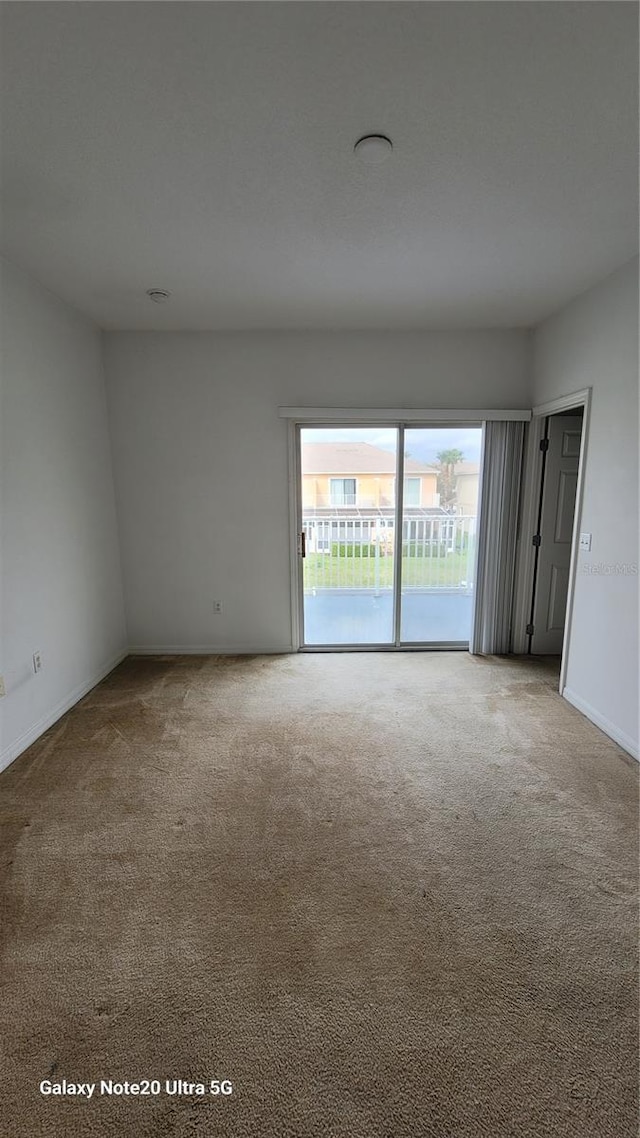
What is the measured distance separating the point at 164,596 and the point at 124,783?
1906 mm

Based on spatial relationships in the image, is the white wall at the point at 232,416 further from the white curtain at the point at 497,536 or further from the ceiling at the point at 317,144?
the ceiling at the point at 317,144

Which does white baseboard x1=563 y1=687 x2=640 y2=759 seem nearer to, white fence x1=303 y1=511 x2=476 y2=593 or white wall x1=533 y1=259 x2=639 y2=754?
white wall x1=533 y1=259 x2=639 y2=754

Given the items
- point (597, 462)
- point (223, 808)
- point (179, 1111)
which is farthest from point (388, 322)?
point (179, 1111)

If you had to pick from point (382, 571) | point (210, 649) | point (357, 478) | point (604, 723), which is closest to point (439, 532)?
point (382, 571)

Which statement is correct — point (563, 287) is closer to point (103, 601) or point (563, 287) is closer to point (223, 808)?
point (223, 808)

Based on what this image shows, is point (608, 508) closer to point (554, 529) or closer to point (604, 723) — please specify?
point (554, 529)

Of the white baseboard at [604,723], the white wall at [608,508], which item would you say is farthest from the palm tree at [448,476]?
the white baseboard at [604,723]

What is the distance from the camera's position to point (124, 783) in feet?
7.25

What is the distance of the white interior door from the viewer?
3580 millimetres

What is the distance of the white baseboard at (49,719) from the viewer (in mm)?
2396

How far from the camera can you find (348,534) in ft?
12.9

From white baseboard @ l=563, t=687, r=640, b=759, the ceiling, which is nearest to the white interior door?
white baseboard @ l=563, t=687, r=640, b=759

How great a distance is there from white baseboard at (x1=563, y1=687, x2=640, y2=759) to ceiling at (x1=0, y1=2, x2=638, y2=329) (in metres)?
2.66

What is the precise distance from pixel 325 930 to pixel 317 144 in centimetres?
280
